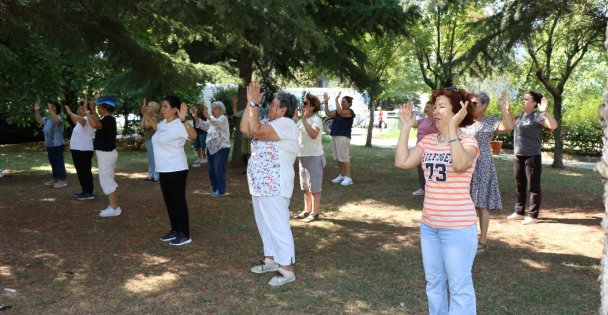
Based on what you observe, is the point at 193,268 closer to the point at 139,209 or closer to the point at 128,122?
the point at 139,209

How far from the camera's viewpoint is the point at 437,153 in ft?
10.9

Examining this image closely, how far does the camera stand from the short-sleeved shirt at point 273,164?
180 inches

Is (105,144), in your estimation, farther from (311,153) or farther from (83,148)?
(311,153)

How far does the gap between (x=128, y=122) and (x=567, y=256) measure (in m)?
15.8

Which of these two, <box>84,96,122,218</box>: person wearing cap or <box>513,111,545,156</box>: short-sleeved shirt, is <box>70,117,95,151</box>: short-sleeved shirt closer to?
<box>84,96,122,218</box>: person wearing cap

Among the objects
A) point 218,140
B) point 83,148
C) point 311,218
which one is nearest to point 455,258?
point 311,218

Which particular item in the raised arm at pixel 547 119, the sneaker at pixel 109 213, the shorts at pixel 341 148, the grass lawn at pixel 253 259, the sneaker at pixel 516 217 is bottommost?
the grass lawn at pixel 253 259

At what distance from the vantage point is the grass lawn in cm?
436

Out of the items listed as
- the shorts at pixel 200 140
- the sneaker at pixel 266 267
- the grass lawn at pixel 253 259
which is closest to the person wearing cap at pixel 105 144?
the grass lawn at pixel 253 259

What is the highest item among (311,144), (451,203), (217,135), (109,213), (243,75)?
(243,75)

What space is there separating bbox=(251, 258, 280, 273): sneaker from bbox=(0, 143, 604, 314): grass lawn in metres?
0.09

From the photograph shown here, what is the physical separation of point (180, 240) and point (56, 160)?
519 centimetres

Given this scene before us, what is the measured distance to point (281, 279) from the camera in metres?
4.77

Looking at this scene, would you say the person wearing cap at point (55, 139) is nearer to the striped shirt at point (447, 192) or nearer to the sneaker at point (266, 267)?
the sneaker at point (266, 267)
